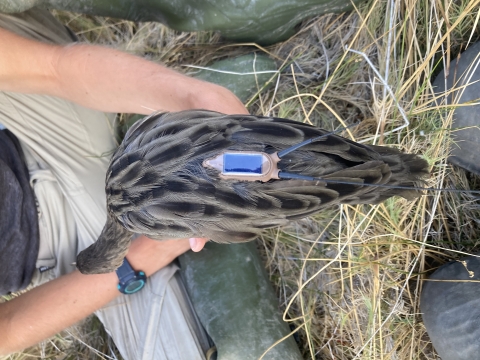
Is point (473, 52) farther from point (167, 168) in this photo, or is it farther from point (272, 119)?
point (167, 168)

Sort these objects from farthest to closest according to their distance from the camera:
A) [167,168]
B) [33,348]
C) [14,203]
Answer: [33,348] → [14,203] → [167,168]

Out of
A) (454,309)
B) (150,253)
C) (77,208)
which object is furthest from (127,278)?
(454,309)

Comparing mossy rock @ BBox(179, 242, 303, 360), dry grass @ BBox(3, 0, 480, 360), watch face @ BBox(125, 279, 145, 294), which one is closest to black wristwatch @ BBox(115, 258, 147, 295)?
watch face @ BBox(125, 279, 145, 294)

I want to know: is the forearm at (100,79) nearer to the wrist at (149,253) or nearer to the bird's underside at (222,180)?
the bird's underside at (222,180)

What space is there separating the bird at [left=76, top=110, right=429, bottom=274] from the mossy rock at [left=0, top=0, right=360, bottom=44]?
847 millimetres

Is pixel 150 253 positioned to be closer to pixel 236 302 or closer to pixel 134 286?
pixel 134 286

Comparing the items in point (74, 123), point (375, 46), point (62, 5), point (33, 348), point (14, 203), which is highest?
point (62, 5)

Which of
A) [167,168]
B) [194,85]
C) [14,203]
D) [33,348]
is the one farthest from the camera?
[33,348]

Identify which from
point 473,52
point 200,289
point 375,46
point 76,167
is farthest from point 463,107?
point 76,167

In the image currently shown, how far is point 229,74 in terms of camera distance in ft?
7.32

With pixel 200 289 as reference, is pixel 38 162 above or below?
above

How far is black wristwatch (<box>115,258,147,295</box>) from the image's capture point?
203cm

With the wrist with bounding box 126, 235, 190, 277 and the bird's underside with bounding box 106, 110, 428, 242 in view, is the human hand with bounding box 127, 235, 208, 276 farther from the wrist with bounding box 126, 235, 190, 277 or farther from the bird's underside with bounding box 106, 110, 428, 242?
the bird's underside with bounding box 106, 110, 428, 242

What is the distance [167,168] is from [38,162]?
1198 mm
